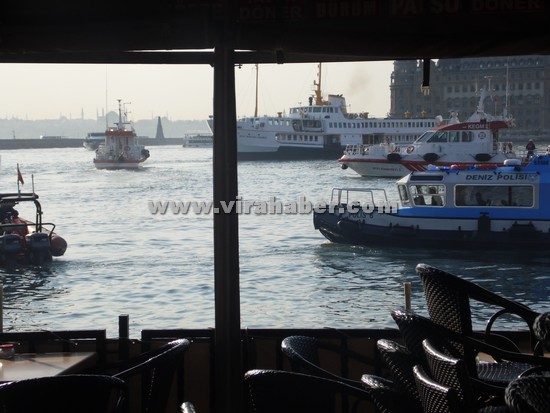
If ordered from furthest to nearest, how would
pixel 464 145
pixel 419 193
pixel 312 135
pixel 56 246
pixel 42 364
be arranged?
pixel 312 135, pixel 464 145, pixel 56 246, pixel 419 193, pixel 42 364

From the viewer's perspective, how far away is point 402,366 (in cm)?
286

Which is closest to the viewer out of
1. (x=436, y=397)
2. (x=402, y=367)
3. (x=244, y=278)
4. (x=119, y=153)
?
(x=436, y=397)

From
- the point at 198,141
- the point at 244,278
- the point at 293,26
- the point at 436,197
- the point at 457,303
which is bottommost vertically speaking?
the point at 244,278

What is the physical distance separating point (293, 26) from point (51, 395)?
59.0 inches

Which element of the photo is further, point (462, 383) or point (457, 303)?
point (457, 303)

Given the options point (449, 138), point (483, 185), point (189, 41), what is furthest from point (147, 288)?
point (449, 138)

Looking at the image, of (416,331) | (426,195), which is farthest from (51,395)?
(426,195)

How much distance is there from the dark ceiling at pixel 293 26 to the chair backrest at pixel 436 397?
4.23 ft

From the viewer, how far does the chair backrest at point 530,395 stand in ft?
6.42

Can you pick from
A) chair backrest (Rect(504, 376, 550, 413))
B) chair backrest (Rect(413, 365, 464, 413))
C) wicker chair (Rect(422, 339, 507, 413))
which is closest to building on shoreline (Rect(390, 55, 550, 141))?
wicker chair (Rect(422, 339, 507, 413))

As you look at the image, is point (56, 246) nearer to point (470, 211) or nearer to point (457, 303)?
point (470, 211)

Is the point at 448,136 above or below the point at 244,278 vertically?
above

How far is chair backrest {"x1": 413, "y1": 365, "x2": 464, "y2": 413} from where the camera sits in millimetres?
2264

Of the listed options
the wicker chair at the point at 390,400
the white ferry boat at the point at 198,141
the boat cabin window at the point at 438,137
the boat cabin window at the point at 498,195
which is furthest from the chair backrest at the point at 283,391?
the white ferry boat at the point at 198,141
